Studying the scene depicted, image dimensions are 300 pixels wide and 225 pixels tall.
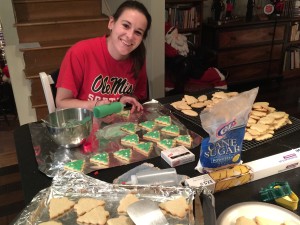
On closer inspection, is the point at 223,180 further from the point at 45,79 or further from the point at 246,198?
the point at 45,79

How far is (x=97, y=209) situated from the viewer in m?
0.77

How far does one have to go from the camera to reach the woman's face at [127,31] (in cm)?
143

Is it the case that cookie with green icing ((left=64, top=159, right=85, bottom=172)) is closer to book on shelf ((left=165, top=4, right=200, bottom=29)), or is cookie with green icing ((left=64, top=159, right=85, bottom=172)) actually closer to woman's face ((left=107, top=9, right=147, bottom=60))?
woman's face ((left=107, top=9, right=147, bottom=60))

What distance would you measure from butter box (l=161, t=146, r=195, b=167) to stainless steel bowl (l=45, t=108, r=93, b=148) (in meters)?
0.30

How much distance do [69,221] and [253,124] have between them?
0.84 meters

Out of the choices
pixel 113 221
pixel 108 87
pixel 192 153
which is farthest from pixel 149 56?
pixel 113 221

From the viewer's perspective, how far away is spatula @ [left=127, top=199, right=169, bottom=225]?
0.67 m

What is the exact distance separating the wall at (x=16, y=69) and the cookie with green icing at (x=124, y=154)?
191 cm

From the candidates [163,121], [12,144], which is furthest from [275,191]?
[12,144]

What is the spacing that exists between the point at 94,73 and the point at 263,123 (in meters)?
0.88

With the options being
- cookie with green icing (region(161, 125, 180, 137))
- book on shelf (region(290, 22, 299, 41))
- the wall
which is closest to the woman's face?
cookie with green icing (region(161, 125, 180, 137))

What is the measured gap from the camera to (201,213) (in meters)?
0.74

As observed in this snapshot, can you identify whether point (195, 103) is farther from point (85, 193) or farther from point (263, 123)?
point (85, 193)

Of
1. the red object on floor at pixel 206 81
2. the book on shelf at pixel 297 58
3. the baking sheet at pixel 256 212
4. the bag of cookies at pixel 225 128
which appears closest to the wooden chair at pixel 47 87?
the bag of cookies at pixel 225 128
